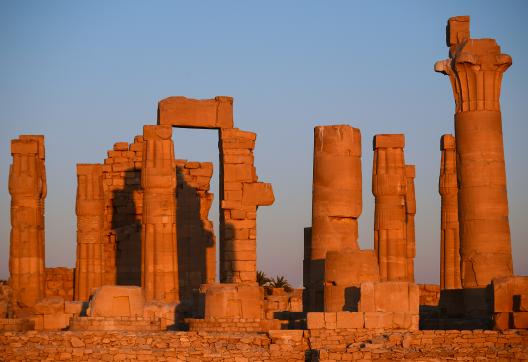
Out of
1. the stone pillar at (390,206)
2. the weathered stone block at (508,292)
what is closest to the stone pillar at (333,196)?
the weathered stone block at (508,292)

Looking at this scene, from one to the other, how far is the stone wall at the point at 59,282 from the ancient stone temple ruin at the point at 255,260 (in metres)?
0.06

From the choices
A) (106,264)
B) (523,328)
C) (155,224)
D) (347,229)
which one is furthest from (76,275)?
(523,328)

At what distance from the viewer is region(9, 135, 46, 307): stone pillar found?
45.8 metres

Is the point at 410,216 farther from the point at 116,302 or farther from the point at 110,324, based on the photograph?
the point at 110,324

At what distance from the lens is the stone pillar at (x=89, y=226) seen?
48.3m

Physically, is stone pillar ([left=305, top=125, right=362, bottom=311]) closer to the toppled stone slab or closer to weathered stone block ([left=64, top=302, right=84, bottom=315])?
weathered stone block ([left=64, top=302, right=84, bottom=315])

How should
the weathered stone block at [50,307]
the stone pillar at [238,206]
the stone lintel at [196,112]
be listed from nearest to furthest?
the weathered stone block at [50,307], the stone lintel at [196,112], the stone pillar at [238,206]

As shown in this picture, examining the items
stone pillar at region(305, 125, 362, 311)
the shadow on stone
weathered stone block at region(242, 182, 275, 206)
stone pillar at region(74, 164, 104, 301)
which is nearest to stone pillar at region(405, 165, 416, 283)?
weathered stone block at region(242, 182, 275, 206)

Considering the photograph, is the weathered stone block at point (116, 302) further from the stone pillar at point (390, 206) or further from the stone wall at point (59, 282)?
the stone wall at point (59, 282)

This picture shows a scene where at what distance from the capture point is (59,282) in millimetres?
51438

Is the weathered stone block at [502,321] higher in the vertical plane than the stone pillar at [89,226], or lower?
lower

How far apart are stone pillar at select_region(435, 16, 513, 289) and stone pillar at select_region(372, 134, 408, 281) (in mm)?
8501

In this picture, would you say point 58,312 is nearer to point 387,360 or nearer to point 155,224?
point 155,224

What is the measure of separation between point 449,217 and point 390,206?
11.3 ft
